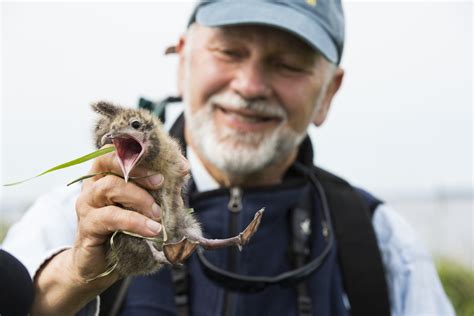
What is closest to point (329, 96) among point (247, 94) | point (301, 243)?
point (247, 94)

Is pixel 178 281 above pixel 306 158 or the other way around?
the other way around

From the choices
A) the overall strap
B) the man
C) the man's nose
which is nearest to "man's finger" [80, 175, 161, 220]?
the man

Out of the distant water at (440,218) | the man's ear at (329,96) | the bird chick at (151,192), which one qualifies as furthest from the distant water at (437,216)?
the bird chick at (151,192)

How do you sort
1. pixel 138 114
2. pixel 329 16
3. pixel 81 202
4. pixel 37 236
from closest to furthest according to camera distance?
1. pixel 138 114
2. pixel 81 202
3. pixel 37 236
4. pixel 329 16

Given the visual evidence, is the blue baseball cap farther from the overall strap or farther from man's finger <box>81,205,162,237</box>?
man's finger <box>81,205,162,237</box>

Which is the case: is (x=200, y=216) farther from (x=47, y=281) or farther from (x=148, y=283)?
(x=47, y=281)

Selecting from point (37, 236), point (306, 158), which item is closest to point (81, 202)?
point (37, 236)
